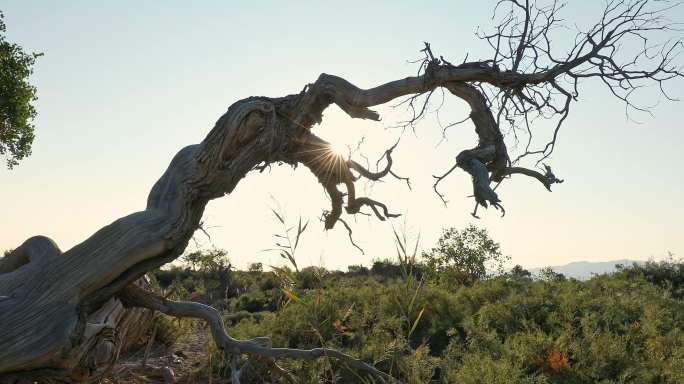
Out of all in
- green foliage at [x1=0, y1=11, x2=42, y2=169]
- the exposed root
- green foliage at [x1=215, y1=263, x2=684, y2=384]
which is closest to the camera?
the exposed root

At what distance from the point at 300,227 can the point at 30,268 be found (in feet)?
12.4

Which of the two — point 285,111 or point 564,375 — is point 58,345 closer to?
point 285,111

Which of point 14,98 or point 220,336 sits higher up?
point 14,98

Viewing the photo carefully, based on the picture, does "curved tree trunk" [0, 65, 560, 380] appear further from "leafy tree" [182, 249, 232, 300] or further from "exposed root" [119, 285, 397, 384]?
"leafy tree" [182, 249, 232, 300]

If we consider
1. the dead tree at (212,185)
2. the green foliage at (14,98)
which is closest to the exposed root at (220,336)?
the dead tree at (212,185)

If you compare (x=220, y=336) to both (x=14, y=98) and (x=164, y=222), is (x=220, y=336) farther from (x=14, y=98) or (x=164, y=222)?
(x=14, y=98)

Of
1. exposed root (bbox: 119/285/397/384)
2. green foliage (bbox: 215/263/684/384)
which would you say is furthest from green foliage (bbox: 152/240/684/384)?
exposed root (bbox: 119/285/397/384)

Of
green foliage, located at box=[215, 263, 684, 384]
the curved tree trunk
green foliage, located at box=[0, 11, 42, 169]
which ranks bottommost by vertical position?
green foliage, located at box=[215, 263, 684, 384]

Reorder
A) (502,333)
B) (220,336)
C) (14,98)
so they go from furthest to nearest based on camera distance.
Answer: (14,98)
(502,333)
(220,336)

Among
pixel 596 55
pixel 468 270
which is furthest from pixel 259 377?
pixel 468 270

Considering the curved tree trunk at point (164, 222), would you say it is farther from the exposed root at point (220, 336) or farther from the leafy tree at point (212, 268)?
the leafy tree at point (212, 268)

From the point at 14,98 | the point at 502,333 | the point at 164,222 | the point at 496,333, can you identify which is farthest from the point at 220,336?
the point at 14,98

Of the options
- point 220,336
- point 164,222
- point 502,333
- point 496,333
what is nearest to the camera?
point 164,222

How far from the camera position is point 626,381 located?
764 cm
